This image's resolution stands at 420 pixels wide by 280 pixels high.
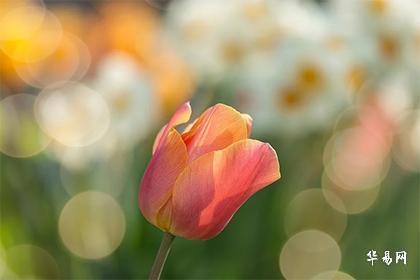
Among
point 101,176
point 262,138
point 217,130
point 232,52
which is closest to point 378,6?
point 232,52

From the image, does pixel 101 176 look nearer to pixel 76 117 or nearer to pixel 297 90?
pixel 76 117

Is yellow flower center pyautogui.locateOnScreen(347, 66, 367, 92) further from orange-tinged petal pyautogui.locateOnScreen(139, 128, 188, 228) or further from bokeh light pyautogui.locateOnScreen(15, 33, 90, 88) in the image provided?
orange-tinged petal pyautogui.locateOnScreen(139, 128, 188, 228)

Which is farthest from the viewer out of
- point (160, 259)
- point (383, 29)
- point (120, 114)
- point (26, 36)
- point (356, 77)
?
point (26, 36)

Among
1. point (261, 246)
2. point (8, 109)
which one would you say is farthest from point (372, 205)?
point (8, 109)

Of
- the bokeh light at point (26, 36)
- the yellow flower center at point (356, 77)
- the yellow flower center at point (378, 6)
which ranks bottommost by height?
the bokeh light at point (26, 36)

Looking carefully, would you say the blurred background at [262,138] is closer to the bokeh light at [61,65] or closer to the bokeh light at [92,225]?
the bokeh light at [92,225]

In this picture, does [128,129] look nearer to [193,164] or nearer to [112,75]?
[112,75]

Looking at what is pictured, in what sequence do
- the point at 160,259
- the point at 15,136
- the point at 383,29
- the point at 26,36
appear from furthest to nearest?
1. the point at 26,36
2. the point at 15,136
3. the point at 383,29
4. the point at 160,259

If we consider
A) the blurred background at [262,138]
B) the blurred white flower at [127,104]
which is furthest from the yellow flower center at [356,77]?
the blurred white flower at [127,104]
